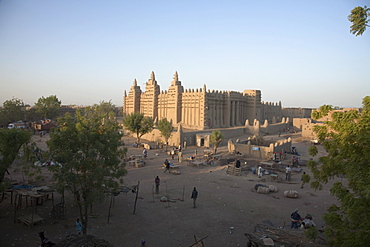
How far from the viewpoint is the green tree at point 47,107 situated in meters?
67.5

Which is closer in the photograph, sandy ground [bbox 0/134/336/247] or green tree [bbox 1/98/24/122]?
sandy ground [bbox 0/134/336/247]

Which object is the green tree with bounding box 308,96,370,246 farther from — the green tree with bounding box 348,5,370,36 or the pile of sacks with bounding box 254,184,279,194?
the pile of sacks with bounding box 254,184,279,194

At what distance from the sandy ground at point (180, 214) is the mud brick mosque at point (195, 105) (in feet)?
81.9

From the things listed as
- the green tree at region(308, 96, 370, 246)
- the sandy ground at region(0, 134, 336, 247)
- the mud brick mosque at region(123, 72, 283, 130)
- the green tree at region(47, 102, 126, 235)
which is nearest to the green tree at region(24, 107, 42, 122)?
the mud brick mosque at region(123, 72, 283, 130)

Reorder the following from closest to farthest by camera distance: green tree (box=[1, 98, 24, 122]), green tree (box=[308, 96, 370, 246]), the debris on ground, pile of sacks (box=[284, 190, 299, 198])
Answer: green tree (box=[308, 96, 370, 246])
the debris on ground
pile of sacks (box=[284, 190, 299, 198])
green tree (box=[1, 98, 24, 122])

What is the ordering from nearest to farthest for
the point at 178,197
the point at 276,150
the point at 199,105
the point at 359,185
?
1. the point at 359,185
2. the point at 178,197
3. the point at 276,150
4. the point at 199,105

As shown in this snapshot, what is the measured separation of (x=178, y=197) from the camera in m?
17.0

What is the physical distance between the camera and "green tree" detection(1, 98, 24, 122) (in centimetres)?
5938

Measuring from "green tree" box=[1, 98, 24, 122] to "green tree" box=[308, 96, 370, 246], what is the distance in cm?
6966

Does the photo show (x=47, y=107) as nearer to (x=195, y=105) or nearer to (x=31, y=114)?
(x=31, y=114)

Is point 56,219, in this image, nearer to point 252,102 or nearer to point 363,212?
point 363,212

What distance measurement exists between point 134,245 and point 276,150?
22.6 meters

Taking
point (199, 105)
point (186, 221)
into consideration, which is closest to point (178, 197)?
point (186, 221)

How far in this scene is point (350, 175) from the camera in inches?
274
